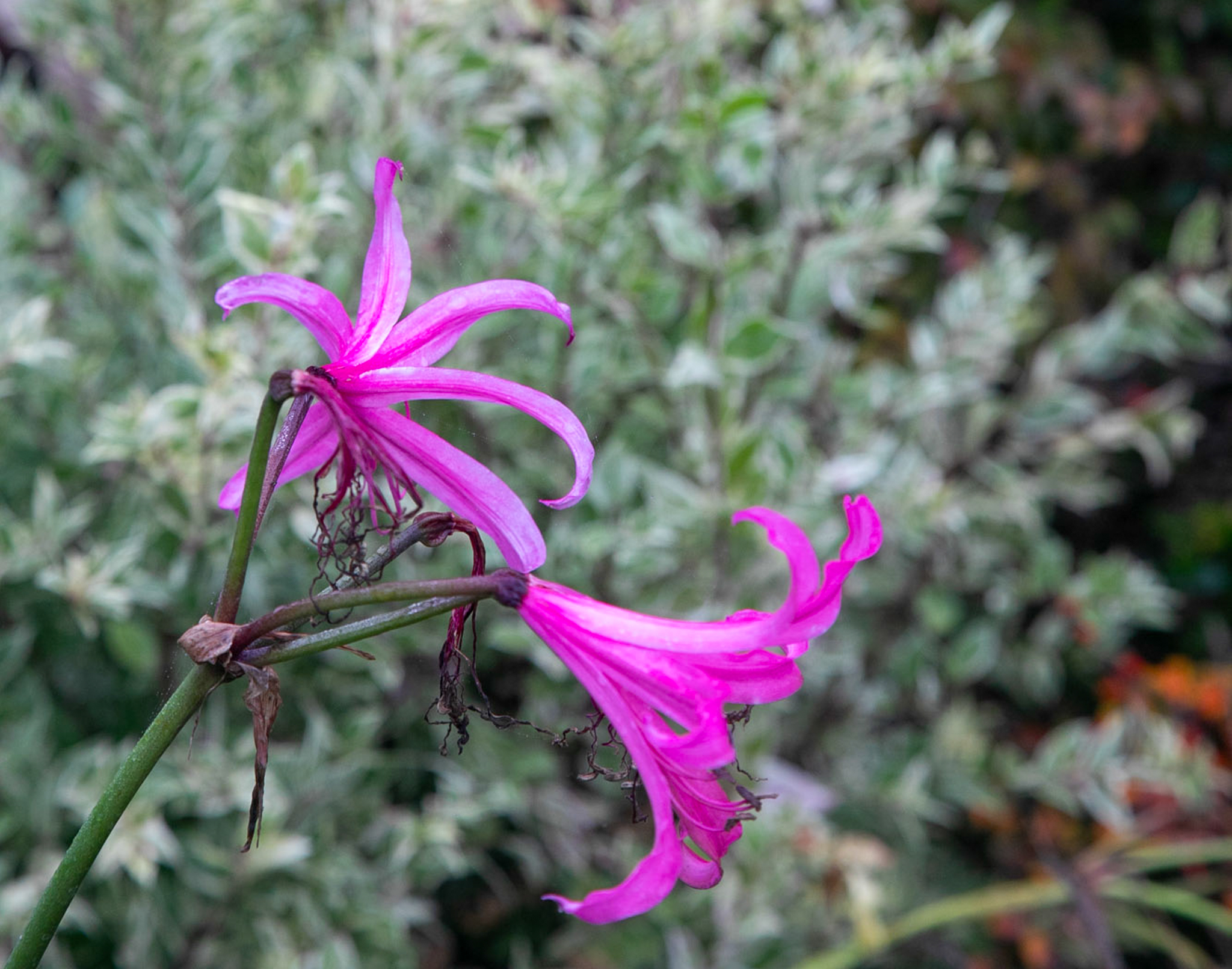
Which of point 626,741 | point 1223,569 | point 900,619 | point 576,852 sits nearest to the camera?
point 626,741

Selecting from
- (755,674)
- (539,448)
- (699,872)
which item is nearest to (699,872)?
(699,872)

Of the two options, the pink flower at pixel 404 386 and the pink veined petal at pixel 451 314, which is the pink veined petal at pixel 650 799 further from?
the pink veined petal at pixel 451 314

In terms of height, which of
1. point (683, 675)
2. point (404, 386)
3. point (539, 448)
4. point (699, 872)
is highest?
point (404, 386)

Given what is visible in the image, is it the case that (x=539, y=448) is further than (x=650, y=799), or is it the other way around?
(x=539, y=448)

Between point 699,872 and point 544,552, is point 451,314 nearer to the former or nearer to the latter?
point 544,552

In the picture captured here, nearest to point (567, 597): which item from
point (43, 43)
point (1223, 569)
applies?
point (43, 43)

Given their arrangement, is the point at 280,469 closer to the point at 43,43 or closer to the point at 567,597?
the point at 567,597

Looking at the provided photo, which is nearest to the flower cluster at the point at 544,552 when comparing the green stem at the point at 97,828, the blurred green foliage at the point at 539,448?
the green stem at the point at 97,828
